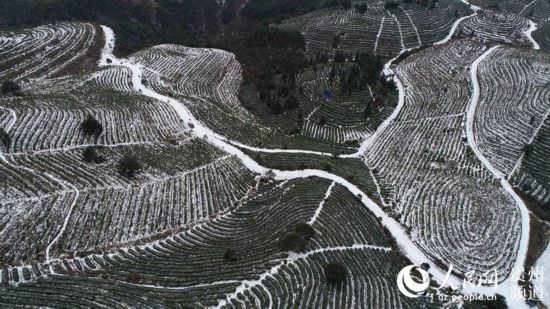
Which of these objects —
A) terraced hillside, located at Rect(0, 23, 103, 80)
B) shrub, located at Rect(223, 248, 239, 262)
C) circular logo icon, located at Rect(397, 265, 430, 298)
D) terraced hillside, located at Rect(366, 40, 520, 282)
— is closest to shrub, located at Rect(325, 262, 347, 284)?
circular logo icon, located at Rect(397, 265, 430, 298)

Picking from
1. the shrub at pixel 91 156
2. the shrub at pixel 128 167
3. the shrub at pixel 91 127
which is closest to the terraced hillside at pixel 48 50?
the shrub at pixel 91 127

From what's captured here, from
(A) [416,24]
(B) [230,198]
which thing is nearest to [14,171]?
(B) [230,198]

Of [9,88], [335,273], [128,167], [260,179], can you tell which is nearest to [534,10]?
[260,179]

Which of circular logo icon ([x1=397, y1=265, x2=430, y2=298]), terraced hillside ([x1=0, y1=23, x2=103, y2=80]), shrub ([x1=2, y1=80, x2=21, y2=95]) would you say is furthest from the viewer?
terraced hillside ([x1=0, y1=23, x2=103, y2=80])

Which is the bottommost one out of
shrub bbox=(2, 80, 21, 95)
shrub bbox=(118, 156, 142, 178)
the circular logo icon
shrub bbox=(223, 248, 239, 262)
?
the circular logo icon

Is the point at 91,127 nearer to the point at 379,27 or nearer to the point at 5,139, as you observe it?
the point at 5,139

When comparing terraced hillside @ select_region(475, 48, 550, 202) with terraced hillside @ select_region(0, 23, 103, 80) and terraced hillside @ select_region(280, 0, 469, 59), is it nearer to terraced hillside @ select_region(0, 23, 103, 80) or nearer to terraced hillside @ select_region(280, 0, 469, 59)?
terraced hillside @ select_region(280, 0, 469, 59)

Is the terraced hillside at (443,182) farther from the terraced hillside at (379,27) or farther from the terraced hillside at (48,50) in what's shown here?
the terraced hillside at (48,50)
